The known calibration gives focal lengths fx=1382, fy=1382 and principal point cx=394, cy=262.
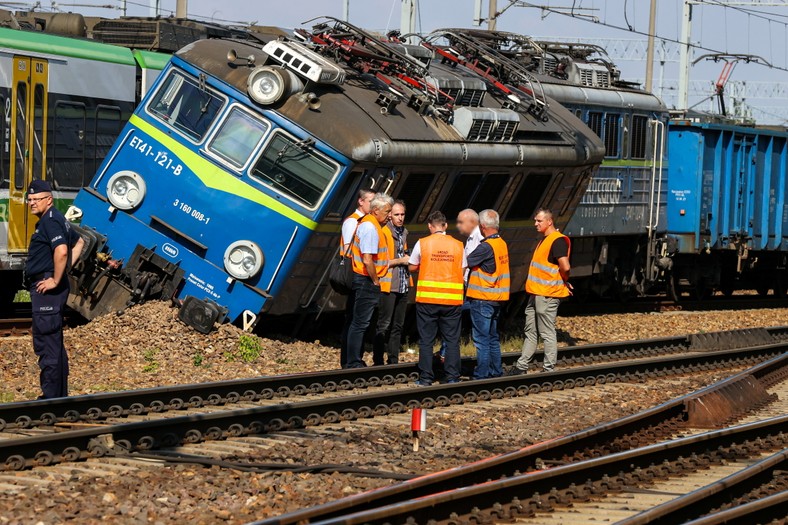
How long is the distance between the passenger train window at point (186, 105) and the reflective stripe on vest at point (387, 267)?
2.53 metres

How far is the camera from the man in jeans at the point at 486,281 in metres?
13.8

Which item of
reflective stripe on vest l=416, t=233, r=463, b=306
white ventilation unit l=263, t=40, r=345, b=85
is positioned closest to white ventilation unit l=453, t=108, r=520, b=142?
white ventilation unit l=263, t=40, r=345, b=85

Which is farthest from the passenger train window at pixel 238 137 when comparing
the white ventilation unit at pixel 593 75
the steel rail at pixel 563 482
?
the white ventilation unit at pixel 593 75

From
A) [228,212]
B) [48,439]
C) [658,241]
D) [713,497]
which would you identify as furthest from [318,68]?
[658,241]

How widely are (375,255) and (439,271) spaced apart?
0.89m

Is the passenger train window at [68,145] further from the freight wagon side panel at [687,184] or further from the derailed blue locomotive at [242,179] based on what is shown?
the freight wagon side panel at [687,184]

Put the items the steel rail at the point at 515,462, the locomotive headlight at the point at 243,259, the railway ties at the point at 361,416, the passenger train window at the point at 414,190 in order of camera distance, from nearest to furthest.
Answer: the steel rail at the point at 515,462 → the railway ties at the point at 361,416 → the locomotive headlight at the point at 243,259 → the passenger train window at the point at 414,190

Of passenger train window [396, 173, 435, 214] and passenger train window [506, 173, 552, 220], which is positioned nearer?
passenger train window [396, 173, 435, 214]

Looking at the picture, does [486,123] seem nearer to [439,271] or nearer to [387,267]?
[387,267]

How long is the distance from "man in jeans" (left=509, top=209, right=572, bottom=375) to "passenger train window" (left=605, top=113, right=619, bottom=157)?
9.06 m

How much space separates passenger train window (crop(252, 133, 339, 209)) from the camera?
1460 cm

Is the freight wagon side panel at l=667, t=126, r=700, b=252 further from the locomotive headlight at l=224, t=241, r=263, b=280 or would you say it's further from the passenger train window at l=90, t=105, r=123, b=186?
the locomotive headlight at l=224, t=241, r=263, b=280

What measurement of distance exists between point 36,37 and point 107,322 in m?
4.56

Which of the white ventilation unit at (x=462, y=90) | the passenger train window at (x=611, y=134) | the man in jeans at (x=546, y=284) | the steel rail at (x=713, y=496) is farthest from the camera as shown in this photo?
the passenger train window at (x=611, y=134)
